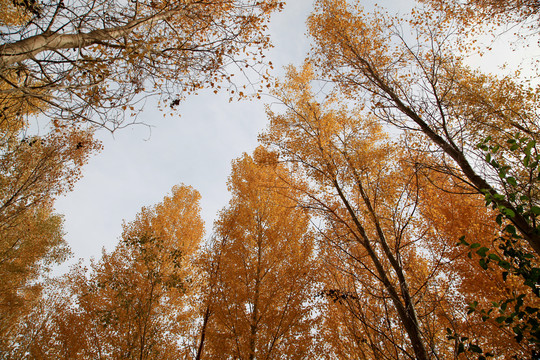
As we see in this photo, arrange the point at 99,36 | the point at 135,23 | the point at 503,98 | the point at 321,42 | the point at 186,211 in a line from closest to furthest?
the point at 99,36, the point at 135,23, the point at 321,42, the point at 503,98, the point at 186,211

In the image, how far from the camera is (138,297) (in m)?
4.92

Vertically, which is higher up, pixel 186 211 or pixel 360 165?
pixel 186 211

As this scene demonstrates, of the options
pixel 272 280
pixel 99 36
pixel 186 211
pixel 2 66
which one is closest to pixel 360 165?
pixel 272 280

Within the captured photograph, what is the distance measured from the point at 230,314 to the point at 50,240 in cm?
927

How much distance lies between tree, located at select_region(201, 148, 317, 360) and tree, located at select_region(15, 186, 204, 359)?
0.90 meters

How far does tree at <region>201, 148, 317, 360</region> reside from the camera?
4449 millimetres

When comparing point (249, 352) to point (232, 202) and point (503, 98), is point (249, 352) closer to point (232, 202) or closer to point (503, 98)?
point (232, 202)

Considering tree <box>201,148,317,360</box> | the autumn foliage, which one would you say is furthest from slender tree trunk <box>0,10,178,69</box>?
tree <box>201,148,317,360</box>

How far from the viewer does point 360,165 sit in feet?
14.8

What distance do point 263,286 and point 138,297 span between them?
2.34m

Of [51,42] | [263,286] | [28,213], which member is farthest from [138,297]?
[28,213]

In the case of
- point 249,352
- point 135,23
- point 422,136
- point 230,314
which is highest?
point 422,136

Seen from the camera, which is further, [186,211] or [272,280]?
[186,211]

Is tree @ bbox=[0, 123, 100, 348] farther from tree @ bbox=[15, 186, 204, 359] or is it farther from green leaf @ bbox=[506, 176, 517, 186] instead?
green leaf @ bbox=[506, 176, 517, 186]
